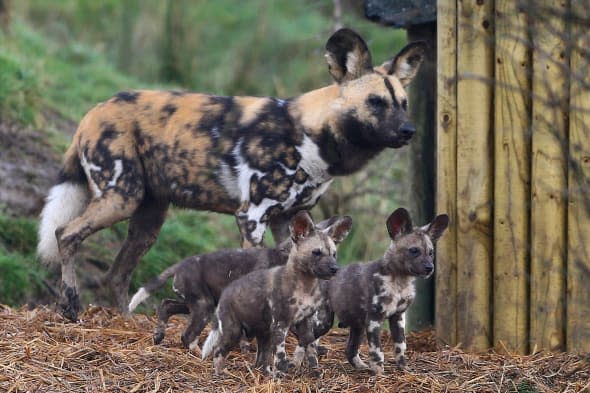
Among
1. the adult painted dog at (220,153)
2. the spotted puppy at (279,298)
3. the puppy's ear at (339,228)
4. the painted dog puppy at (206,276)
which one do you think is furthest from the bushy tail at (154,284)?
the puppy's ear at (339,228)

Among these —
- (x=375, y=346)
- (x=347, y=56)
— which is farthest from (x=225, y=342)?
(x=347, y=56)

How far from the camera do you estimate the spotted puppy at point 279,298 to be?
495 cm

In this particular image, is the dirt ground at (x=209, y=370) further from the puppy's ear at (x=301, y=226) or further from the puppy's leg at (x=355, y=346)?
the puppy's ear at (x=301, y=226)

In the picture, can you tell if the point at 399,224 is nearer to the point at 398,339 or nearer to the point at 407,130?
the point at 398,339

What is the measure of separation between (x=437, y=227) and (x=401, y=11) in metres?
1.62

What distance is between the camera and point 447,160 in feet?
19.1

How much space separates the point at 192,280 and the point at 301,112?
1.41m

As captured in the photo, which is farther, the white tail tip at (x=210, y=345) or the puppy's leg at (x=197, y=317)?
the puppy's leg at (x=197, y=317)

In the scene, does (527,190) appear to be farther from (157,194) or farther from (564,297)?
(157,194)

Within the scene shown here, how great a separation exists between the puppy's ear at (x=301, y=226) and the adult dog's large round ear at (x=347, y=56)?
5.08 feet

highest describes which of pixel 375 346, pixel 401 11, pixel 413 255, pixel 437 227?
pixel 401 11

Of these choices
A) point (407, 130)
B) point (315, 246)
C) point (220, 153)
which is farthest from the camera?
point (220, 153)

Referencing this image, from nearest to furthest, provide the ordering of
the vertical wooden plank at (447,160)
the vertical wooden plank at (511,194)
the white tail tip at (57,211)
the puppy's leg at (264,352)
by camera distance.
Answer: the puppy's leg at (264,352) → the vertical wooden plank at (511,194) → the vertical wooden plank at (447,160) → the white tail tip at (57,211)

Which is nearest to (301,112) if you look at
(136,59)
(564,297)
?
(564,297)
